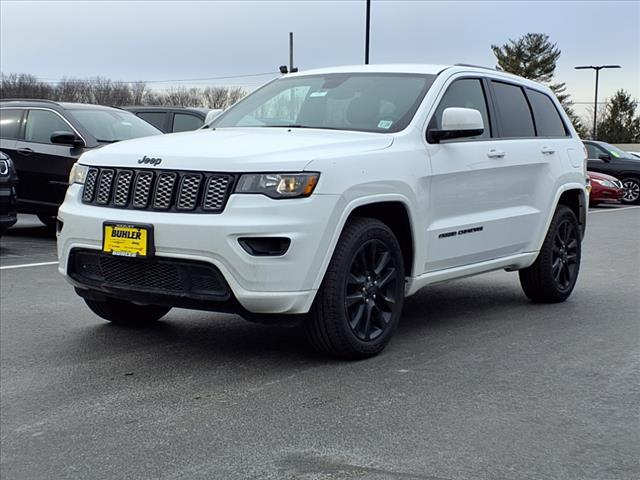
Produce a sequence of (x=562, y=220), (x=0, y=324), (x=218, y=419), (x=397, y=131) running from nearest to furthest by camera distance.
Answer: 1. (x=218, y=419)
2. (x=397, y=131)
3. (x=0, y=324)
4. (x=562, y=220)

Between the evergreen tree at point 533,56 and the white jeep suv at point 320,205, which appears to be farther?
the evergreen tree at point 533,56

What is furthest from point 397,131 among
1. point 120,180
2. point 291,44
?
point 291,44

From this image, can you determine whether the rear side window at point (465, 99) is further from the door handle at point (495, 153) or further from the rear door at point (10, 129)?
the rear door at point (10, 129)

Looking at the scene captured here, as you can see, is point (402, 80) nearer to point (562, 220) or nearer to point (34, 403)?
point (562, 220)

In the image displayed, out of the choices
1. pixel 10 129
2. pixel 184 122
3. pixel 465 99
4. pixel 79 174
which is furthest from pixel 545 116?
pixel 184 122

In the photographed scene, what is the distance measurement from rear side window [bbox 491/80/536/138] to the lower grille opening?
9.32 feet

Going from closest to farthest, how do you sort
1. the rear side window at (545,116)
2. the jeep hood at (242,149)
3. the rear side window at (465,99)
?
1. the jeep hood at (242,149)
2. the rear side window at (465,99)
3. the rear side window at (545,116)

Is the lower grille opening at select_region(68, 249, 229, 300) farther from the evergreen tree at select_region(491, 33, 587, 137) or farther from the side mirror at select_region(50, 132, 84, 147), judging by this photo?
the evergreen tree at select_region(491, 33, 587, 137)

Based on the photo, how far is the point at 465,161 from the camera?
6.18m

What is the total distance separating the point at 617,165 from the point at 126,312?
20271mm

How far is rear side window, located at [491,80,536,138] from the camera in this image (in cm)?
694

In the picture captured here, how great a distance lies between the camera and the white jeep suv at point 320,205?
4.91m

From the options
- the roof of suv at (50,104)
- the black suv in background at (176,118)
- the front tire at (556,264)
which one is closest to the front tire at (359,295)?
the front tire at (556,264)

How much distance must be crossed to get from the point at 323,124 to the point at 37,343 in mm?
2320
